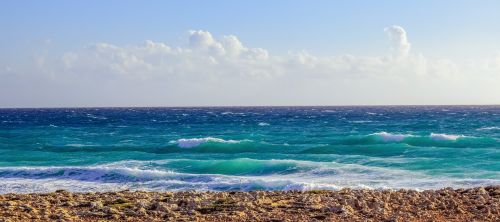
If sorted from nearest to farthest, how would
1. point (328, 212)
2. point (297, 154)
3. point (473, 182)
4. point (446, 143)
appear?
point (328, 212) → point (473, 182) → point (297, 154) → point (446, 143)

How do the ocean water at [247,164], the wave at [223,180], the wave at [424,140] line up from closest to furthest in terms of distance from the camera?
the wave at [223,180]
the ocean water at [247,164]
the wave at [424,140]

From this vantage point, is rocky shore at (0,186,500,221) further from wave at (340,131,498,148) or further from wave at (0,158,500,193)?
wave at (340,131,498,148)

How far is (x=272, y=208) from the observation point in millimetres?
11430

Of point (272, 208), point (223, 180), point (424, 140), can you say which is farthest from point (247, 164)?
point (424, 140)

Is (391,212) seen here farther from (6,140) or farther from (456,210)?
(6,140)

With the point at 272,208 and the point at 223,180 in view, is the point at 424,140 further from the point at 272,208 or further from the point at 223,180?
the point at 272,208

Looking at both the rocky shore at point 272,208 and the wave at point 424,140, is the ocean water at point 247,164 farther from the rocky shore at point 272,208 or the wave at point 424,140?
the rocky shore at point 272,208

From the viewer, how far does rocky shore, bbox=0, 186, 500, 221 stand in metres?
10.6

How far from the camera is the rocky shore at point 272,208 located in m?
10.6

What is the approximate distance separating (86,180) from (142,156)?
40.1 ft

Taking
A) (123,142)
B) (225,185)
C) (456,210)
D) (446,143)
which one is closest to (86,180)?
(225,185)

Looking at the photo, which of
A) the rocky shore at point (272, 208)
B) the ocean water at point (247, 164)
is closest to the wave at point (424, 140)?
the ocean water at point (247, 164)

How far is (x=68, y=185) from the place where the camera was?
22.4 meters

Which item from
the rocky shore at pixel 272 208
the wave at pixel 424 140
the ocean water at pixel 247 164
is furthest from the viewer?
the wave at pixel 424 140
